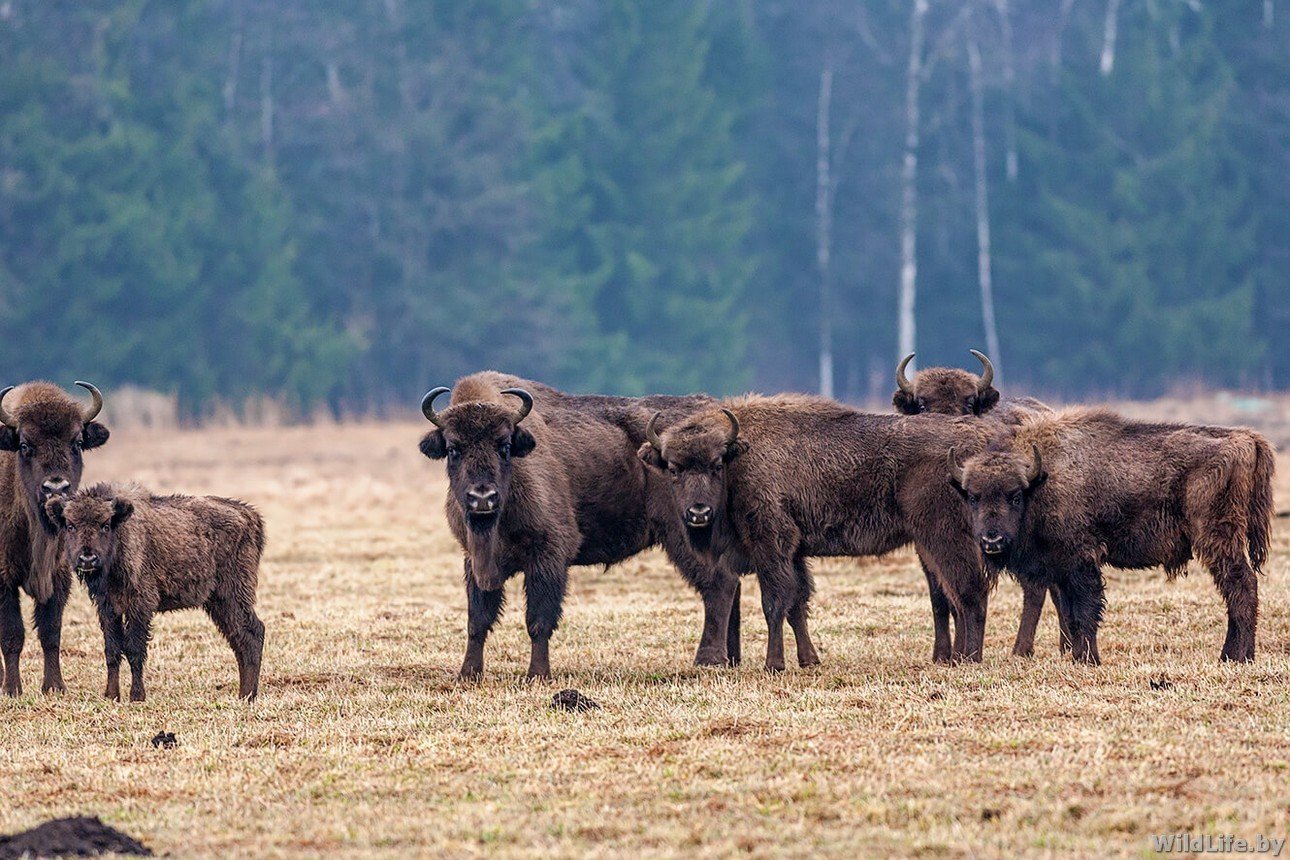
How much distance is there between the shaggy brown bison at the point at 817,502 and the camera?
12.5m

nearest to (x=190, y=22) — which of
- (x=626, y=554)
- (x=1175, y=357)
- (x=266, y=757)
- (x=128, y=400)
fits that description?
(x=128, y=400)

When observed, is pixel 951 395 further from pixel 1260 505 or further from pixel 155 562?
pixel 155 562

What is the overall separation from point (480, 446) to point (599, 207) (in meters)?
45.0

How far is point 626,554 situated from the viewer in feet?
45.5

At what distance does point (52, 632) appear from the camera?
12648 millimetres

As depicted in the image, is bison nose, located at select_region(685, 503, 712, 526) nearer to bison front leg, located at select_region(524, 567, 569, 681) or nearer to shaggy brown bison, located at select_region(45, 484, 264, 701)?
bison front leg, located at select_region(524, 567, 569, 681)

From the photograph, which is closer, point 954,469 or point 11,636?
point 954,469

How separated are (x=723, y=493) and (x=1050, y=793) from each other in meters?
5.01

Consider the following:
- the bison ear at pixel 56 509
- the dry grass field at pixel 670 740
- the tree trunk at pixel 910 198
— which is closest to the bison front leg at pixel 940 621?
the dry grass field at pixel 670 740

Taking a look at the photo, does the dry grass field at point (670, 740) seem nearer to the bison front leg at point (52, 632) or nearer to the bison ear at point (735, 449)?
the bison front leg at point (52, 632)

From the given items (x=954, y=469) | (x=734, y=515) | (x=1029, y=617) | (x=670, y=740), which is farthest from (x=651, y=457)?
(x=670, y=740)

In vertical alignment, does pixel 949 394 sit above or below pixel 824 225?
below

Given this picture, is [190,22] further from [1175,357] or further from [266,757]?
[266,757]

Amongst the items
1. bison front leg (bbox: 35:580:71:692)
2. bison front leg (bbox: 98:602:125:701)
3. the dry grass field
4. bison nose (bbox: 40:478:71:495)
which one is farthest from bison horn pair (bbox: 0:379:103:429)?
the dry grass field
